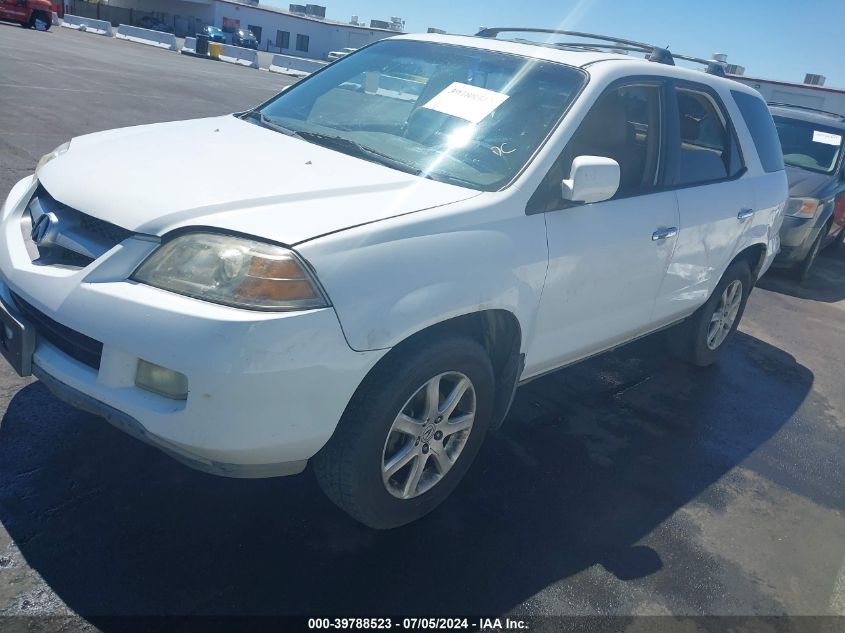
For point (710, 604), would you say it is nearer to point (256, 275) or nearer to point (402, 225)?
point (402, 225)

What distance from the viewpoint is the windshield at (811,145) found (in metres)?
8.80

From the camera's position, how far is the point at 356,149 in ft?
10.4

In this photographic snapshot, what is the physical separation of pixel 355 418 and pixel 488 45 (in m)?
2.22

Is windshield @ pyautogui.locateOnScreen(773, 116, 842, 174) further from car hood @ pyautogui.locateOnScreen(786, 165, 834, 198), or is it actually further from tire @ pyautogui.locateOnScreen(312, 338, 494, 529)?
tire @ pyautogui.locateOnScreen(312, 338, 494, 529)

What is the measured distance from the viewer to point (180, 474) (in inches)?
116

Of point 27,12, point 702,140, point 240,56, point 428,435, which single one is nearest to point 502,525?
point 428,435

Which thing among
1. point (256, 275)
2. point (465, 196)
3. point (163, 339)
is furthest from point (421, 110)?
point (163, 339)

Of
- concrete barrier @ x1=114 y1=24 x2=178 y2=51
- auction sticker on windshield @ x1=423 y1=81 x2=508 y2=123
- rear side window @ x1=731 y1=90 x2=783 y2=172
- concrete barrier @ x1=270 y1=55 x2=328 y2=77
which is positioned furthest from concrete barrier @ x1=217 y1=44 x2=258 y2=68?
auction sticker on windshield @ x1=423 y1=81 x2=508 y2=123

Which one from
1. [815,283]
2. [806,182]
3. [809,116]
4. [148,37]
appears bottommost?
[815,283]

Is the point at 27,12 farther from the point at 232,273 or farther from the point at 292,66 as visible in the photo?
the point at 232,273

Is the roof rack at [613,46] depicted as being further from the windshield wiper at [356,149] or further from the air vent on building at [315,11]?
the air vent on building at [315,11]


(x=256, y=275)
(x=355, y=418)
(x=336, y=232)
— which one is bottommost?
(x=355, y=418)

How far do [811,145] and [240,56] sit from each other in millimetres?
29455

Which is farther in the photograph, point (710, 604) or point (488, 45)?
point (488, 45)
